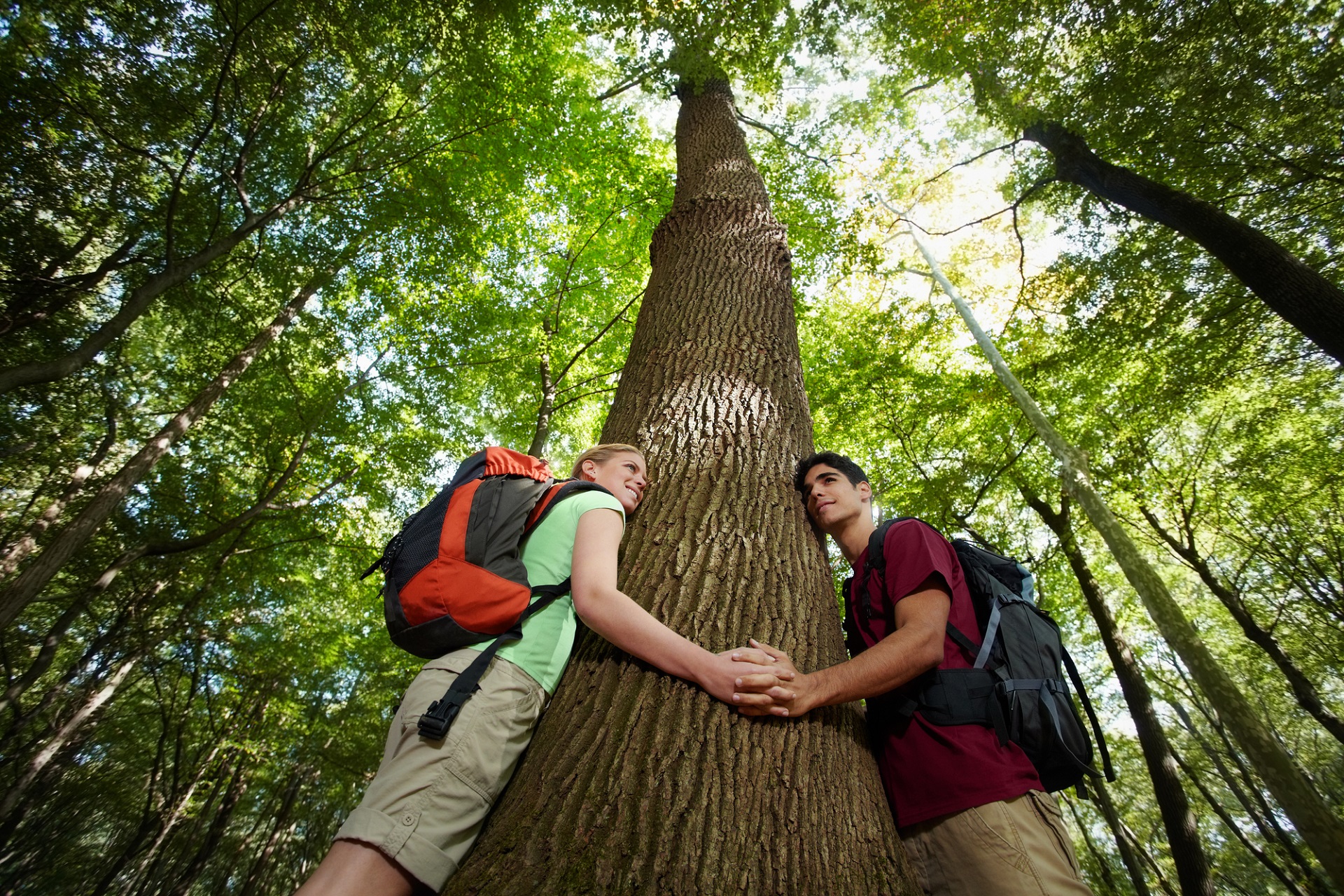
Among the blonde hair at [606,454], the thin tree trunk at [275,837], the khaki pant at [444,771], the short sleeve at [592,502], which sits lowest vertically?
the thin tree trunk at [275,837]

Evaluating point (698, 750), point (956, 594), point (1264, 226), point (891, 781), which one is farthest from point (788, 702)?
point (1264, 226)

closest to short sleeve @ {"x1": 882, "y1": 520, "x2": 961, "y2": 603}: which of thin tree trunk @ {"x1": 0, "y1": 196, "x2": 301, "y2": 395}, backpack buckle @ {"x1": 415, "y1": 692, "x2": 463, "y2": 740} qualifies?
backpack buckle @ {"x1": 415, "y1": 692, "x2": 463, "y2": 740}

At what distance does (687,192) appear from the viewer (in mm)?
4480

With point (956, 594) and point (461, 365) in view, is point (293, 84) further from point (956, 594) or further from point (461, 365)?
point (956, 594)

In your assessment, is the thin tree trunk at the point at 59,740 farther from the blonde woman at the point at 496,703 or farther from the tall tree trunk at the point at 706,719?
the tall tree trunk at the point at 706,719

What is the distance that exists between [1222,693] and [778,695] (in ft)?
A: 22.8

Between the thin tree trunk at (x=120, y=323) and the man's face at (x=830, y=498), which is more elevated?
the thin tree trunk at (x=120, y=323)

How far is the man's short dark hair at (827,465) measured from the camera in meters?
2.39

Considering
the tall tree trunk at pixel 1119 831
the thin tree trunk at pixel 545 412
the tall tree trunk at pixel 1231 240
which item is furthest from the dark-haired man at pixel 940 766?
the tall tree trunk at pixel 1119 831

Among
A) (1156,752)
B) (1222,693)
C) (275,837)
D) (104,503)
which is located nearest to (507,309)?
(104,503)

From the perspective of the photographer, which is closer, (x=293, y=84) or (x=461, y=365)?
(x=293, y=84)

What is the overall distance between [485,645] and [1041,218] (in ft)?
→ 59.9

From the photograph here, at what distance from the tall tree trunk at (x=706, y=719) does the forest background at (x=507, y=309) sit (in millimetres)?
5532

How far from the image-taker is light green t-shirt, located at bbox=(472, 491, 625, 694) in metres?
1.69
